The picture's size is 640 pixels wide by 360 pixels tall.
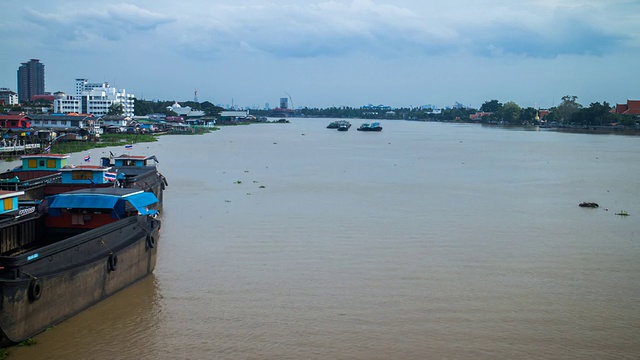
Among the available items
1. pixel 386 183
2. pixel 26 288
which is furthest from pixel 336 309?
pixel 386 183

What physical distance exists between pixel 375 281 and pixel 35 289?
19.9 feet

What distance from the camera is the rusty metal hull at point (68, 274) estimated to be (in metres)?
7.91

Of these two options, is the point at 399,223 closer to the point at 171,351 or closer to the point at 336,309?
the point at 336,309

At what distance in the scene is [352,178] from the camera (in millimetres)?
28375

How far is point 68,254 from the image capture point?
9188mm

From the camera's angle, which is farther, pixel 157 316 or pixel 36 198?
pixel 36 198

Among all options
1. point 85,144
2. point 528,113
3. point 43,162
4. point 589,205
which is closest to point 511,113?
point 528,113

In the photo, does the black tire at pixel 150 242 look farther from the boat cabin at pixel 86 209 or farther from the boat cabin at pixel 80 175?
the boat cabin at pixel 80 175

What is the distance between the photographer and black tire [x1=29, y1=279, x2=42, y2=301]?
8.08 m

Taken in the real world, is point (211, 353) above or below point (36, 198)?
below

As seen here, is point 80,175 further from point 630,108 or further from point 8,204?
point 630,108

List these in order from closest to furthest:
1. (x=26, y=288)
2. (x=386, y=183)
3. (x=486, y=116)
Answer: (x=26, y=288) < (x=386, y=183) < (x=486, y=116)

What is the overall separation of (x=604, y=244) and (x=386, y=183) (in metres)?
12.2

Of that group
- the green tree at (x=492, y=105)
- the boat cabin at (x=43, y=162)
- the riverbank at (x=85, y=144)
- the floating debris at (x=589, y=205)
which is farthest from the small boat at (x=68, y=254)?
the green tree at (x=492, y=105)
